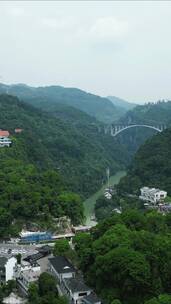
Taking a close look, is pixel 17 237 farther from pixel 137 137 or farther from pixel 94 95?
pixel 94 95

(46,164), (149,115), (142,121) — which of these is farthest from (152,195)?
(149,115)

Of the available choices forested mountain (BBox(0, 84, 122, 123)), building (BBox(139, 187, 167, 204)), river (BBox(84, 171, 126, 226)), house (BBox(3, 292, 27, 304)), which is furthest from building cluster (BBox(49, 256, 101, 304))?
forested mountain (BBox(0, 84, 122, 123))

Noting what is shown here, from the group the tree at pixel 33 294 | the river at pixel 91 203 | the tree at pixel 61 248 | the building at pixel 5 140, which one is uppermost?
the building at pixel 5 140

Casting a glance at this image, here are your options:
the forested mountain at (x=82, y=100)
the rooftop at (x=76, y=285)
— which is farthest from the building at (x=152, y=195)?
the forested mountain at (x=82, y=100)

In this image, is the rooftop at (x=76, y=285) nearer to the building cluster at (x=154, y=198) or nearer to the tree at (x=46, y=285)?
the tree at (x=46, y=285)

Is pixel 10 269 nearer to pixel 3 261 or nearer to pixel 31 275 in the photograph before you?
pixel 3 261

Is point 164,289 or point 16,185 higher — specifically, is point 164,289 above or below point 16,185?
below

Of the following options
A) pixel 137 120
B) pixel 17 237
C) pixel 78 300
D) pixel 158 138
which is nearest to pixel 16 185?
pixel 17 237
